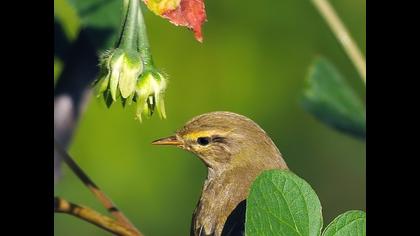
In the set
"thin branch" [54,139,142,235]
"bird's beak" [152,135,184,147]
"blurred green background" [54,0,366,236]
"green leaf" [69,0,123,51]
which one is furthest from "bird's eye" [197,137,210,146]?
"thin branch" [54,139,142,235]

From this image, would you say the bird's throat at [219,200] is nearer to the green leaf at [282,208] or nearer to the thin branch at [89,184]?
the thin branch at [89,184]

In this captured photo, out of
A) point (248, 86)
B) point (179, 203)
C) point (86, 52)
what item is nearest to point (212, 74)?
point (248, 86)

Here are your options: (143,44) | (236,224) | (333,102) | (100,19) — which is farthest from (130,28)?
(333,102)

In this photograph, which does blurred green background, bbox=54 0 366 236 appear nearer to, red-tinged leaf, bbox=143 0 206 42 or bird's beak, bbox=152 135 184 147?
bird's beak, bbox=152 135 184 147

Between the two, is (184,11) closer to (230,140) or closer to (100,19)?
(100,19)
